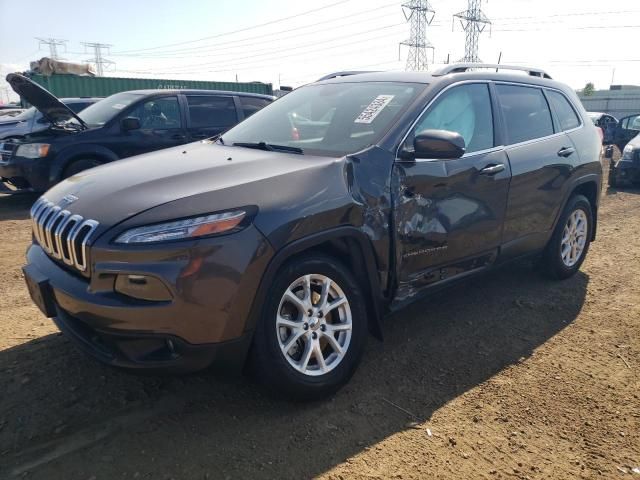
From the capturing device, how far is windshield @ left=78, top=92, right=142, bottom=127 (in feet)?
25.9

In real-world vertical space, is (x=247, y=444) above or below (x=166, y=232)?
below

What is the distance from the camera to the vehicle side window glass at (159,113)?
7.97 metres

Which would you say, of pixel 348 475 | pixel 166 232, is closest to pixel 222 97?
pixel 166 232

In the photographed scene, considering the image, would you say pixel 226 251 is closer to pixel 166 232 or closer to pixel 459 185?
pixel 166 232

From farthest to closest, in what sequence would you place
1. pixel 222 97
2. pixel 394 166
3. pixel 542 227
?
1. pixel 222 97
2. pixel 542 227
3. pixel 394 166

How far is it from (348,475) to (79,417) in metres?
1.43

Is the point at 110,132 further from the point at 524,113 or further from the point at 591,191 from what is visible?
the point at 591,191

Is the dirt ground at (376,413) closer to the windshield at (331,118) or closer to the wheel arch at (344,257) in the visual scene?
the wheel arch at (344,257)

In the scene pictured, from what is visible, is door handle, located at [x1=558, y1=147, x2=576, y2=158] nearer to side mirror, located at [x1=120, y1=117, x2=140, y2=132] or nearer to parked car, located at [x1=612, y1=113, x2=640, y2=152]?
side mirror, located at [x1=120, y1=117, x2=140, y2=132]

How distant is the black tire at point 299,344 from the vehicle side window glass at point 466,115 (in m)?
1.15

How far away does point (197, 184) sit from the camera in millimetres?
2656

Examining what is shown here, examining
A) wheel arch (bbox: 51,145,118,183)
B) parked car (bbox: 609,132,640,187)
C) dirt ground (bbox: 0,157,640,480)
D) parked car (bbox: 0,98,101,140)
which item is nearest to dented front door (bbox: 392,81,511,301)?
dirt ground (bbox: 0,157,640,480)

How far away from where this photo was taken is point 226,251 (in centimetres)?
239

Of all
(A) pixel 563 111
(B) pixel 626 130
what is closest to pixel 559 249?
(A) pixel 563 111
